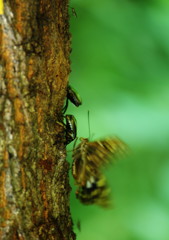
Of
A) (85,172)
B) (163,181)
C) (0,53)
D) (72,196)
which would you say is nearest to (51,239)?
(85,172)

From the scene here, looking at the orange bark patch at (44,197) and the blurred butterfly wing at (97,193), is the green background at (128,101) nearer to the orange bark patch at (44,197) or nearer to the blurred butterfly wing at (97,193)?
the blurred butterfly wing at (97,193)

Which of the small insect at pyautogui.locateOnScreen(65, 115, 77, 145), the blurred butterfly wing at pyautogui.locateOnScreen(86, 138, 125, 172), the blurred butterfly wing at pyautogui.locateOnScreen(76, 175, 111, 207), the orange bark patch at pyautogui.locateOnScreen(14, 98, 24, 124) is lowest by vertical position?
the blurred butterfly wing at pyautogui.locateOnScreen(76, 175, 111, 207)

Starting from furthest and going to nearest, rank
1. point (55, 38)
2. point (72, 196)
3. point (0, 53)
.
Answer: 1. point (72, 196)
2. point (55, 38)
3. point (0, 53)

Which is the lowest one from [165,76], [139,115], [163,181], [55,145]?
[163,181]

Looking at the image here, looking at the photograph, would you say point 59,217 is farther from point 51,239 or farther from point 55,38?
point 55,38

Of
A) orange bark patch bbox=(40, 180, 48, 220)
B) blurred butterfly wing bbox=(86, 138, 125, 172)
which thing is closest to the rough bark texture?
orange bark patch bbox=(40, 180, 48, 220)

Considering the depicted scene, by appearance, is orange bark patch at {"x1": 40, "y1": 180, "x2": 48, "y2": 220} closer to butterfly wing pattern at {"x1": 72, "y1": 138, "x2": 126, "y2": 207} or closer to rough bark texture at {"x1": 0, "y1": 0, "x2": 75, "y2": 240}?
rough bark texture at {"x1": 0, "y1": 0, "x2": 75, "y2": 240}
